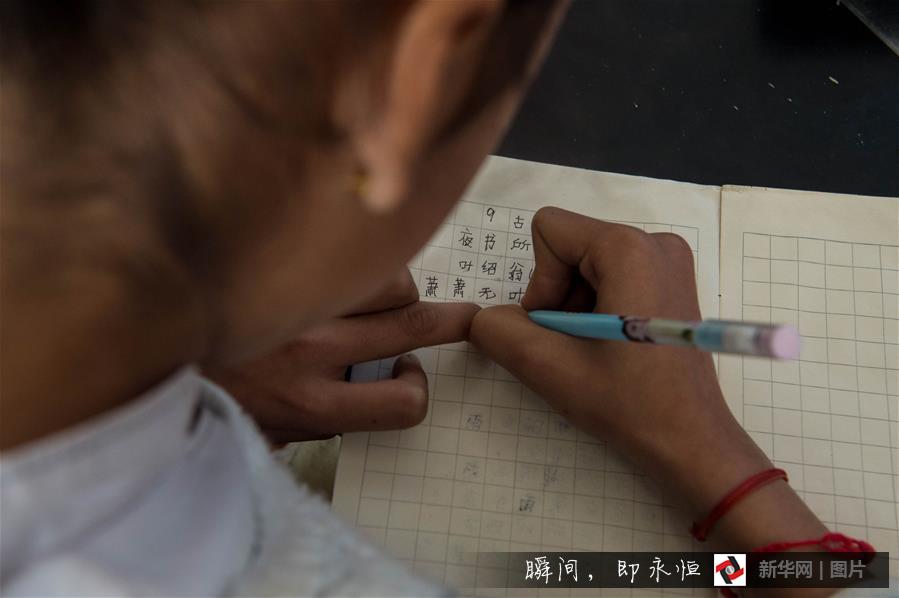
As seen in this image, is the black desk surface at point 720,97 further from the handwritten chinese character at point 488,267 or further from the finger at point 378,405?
the finger at point 378,405

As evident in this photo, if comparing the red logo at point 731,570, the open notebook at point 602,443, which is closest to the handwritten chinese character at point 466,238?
the open notebook at point 602,443

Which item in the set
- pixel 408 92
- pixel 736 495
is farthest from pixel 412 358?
pixel 408 92

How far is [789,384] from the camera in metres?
0.62

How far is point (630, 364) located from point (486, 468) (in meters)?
0.14

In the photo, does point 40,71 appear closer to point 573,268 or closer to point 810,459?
point 573,268

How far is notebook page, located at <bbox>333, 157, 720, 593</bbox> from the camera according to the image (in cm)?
57

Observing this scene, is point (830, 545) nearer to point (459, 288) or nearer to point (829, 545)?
point (829, 545)

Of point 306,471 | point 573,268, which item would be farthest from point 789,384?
point 306,471

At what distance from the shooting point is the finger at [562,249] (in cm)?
60

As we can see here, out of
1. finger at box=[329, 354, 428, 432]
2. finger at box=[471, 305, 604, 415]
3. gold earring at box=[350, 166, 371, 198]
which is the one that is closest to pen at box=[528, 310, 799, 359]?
finger at box=[471, 305, 604, 415]

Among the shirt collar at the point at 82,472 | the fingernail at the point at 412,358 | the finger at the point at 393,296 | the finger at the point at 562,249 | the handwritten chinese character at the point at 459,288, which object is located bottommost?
the fingernail at the point at 412,358

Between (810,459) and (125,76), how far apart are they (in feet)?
1.85

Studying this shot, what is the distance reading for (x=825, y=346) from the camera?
24.9 inches

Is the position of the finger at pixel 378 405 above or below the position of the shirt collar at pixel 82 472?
below
